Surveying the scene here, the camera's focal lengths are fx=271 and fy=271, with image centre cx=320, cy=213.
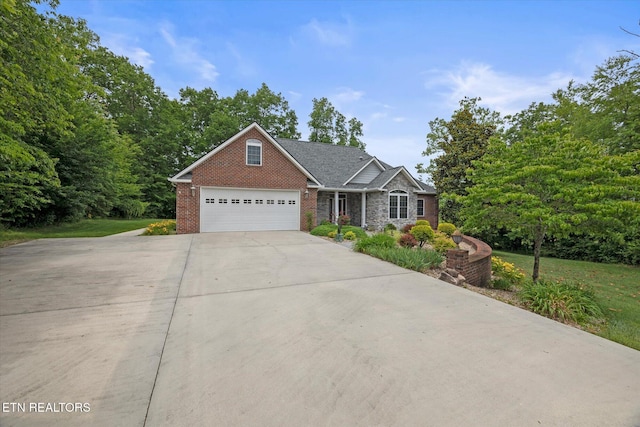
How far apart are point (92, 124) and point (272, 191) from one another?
1181 centimetres

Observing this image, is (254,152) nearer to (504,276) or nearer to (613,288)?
(504,276)

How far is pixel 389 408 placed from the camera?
2.09 meters

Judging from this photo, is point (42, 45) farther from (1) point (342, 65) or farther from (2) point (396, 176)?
(2) point (396, 176)

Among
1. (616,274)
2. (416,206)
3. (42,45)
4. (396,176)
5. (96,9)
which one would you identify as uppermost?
(96,9)

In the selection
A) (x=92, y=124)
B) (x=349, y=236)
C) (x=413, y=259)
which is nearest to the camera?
(x=413, y=259)

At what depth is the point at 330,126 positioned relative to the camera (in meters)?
35.3

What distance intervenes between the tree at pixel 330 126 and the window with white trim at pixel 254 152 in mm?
20938

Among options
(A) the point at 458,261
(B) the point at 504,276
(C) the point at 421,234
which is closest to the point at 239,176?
(C) the point at 421,234

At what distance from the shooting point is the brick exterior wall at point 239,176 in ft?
43.1

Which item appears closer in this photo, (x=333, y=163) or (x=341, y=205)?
(x=341, y=205)

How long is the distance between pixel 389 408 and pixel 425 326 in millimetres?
1715

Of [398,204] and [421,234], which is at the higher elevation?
[398,204]

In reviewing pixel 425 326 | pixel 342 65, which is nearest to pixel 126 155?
pixel 342 65

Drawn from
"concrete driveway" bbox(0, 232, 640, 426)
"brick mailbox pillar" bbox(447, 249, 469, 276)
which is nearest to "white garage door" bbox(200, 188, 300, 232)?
"concrete driveway" bbox(0, 232, 640, 426)
